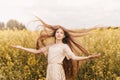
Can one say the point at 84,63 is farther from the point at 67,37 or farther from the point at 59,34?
the point at 59,34

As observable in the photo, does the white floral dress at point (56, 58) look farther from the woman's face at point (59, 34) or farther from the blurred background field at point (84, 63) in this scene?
the blurred background field at point (84, 63)

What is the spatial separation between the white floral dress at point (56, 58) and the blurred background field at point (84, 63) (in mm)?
936

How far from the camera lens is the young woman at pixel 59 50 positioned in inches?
277

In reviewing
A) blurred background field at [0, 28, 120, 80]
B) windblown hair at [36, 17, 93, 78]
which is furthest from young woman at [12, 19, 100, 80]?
blurred background field at [0, 28, 120, 80]

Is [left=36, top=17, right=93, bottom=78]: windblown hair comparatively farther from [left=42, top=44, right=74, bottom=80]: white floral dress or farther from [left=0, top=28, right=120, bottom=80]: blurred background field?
[left=0, top=28, right=120, bottom=80]: blurred background field

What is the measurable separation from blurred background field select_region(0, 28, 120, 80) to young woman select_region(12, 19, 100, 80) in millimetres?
647

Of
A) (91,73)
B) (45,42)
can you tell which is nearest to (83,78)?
(91,73)

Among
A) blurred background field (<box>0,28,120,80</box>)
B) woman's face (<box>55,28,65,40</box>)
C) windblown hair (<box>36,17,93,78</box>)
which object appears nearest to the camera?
woman's face (<box>55,28,65,40</box>)

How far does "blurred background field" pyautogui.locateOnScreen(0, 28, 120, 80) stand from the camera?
828 cm

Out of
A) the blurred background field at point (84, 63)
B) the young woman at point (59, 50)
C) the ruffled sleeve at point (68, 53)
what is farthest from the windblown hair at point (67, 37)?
the blurred background field at point (84, 63)

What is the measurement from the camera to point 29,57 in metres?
8.88

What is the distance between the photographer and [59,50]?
23.1 feet

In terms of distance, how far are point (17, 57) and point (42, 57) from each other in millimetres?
554

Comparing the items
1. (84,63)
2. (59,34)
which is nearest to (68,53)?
(59,34)
